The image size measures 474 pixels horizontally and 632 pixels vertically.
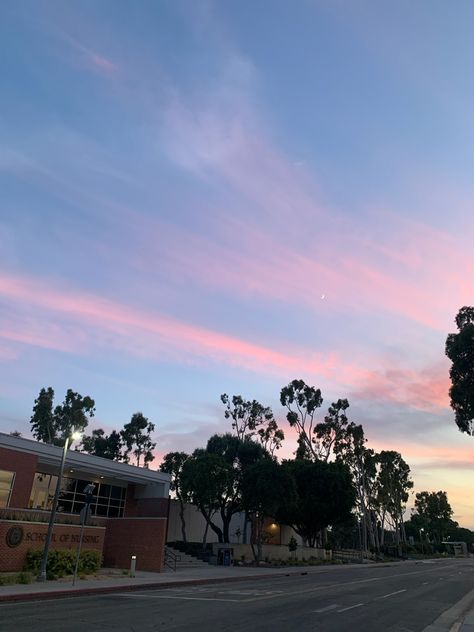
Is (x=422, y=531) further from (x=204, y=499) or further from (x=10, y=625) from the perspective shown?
(x=10, y=625)

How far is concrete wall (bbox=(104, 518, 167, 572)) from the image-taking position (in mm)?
30578

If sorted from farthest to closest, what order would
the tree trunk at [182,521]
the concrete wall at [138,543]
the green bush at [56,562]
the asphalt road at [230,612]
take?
the tree trunk at [182,521] < the concrete wall at [138,543] < the green bush at [56,562] < the asphalt road at [230,612]

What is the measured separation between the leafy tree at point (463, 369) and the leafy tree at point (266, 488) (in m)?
14.6

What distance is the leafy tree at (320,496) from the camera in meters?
54.2

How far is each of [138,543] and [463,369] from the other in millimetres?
22981

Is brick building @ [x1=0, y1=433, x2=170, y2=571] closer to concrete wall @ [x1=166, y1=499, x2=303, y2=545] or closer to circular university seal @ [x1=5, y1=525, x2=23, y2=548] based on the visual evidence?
circular university seal @ [x1=5, y1=525, x2=23, y2=548]

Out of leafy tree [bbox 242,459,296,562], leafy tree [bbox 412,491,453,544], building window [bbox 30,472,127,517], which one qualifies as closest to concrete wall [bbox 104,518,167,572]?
building window [bbox 30,472,127,517]

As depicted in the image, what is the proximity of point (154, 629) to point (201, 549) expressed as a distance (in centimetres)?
3331

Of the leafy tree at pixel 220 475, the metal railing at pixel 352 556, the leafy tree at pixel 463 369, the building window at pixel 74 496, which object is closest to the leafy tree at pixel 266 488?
the leafy tree at pixel 220 475

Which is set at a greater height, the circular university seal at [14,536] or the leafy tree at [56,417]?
the leafy tree at [56,417]

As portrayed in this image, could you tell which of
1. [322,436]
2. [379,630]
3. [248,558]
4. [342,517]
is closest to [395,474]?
[322,436]

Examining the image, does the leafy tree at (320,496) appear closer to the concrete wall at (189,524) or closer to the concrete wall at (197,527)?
the concrete wall at (197,527)

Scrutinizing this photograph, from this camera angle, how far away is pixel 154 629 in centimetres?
1096

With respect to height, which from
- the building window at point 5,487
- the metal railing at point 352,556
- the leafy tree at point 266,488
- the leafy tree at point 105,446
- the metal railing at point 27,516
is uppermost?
the leafy tree at point 105,446
